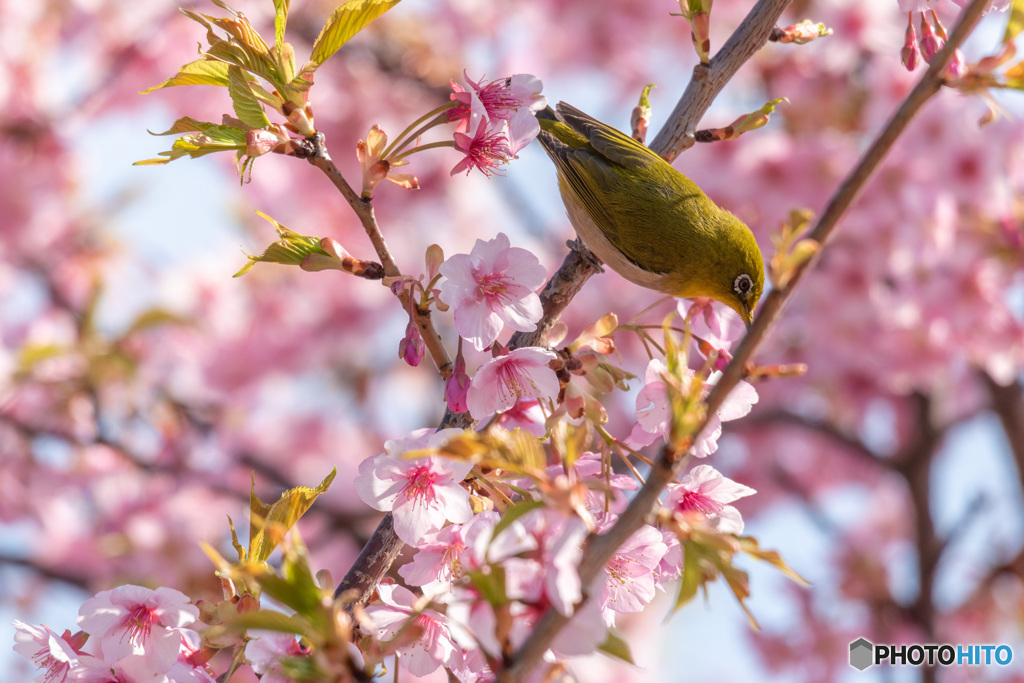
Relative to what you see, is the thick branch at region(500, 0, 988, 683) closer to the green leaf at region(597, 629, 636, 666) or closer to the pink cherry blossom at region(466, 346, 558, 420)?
the green leaf at region(597, 629, 636, 666)

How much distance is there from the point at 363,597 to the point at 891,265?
3591 millimetres

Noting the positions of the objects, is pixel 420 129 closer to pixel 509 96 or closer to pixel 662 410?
pixel 509 96

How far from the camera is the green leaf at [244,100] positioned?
120cm

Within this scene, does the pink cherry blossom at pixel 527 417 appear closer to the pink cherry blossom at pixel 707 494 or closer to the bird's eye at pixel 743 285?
the pink cherry blossom at pixel 707 494

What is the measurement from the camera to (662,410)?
50.8 inches

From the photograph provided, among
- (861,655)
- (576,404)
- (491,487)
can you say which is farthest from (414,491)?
(861,655)

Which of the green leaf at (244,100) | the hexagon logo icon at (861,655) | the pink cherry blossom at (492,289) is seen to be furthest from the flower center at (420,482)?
the hexagon logo icon at (861,655)

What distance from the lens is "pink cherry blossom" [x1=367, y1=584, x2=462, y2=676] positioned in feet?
3.91

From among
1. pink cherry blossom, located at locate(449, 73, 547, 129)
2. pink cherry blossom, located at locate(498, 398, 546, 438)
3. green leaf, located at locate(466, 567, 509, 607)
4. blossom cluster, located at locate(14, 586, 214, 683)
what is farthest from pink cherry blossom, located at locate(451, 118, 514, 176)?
blossom cluster, located at locate(14, 586, 214, 683)

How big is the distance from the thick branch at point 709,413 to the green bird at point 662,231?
151cm

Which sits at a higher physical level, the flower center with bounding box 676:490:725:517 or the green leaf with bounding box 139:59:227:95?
the green leaf with bounding box 139:59:227:95

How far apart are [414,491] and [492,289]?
0.36 metres

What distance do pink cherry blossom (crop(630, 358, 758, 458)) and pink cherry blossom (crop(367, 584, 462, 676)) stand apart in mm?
434

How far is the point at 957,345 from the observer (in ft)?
13.5
